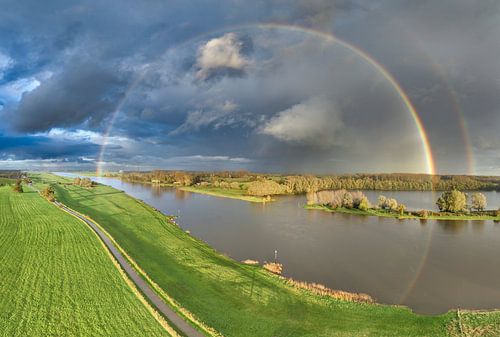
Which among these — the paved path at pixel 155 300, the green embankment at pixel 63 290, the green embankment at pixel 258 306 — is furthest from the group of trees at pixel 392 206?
the green embankment at pixel 63 290

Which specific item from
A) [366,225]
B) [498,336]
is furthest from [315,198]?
[498,336]

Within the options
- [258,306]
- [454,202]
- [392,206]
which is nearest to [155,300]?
[258,306]

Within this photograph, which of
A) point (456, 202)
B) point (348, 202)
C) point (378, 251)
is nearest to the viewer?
point (378, 251)

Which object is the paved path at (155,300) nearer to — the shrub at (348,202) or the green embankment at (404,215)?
the green embankment at (404,215)

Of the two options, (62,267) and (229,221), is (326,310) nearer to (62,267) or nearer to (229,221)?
(62,267)

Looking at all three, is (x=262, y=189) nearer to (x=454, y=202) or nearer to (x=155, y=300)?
(x=454, y=202)

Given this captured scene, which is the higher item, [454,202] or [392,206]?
[454,202]
